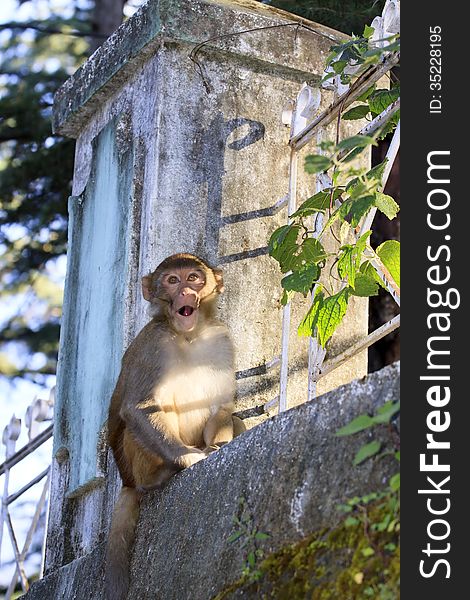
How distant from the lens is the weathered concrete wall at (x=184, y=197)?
5.13m

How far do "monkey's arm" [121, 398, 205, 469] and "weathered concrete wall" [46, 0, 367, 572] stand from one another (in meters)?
0.49

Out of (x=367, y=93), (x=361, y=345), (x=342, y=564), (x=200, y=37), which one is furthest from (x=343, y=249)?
(x=200, y=37)

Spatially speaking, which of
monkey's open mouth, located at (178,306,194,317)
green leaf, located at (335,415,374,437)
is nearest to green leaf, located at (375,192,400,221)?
green leaf, located at (335,415,374,437)

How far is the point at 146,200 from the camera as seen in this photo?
5.16 metres

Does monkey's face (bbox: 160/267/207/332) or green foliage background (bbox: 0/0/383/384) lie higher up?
green foliage background (bbox: 0/0/383/384)

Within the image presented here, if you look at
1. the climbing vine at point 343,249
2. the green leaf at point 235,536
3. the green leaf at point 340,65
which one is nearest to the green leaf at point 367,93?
the climbing vine at point 343,249

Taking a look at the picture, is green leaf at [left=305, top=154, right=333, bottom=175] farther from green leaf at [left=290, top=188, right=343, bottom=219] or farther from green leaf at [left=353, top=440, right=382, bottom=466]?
green leaf at [left=290, top=188, right=343, bottom=219]

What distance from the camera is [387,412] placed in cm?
269

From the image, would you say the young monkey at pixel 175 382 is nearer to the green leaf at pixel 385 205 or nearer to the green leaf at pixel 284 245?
the green leaf at pixel 284 245

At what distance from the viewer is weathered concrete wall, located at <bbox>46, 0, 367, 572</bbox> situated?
5.13 m

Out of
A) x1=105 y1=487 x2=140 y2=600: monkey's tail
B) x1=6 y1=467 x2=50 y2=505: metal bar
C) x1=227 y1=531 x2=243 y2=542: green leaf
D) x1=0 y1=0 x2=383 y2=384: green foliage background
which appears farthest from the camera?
x1=0 y1=0 x2=383 y2=384: green foliage background

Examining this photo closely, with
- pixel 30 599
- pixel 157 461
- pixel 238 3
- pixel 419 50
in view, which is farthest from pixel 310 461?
pixel 238 3

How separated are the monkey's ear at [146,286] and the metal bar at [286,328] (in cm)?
51

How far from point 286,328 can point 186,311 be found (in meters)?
0.38
